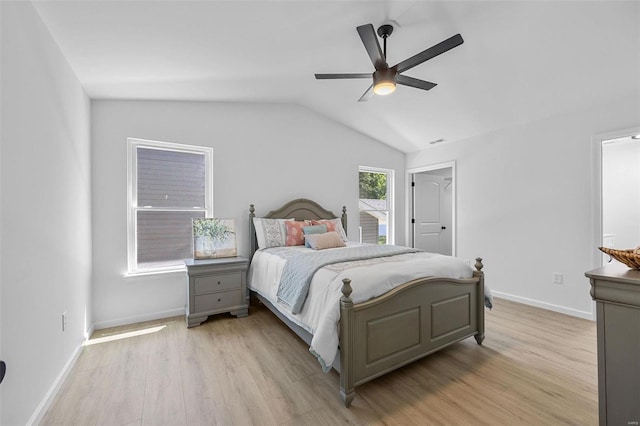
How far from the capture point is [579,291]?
124 inches

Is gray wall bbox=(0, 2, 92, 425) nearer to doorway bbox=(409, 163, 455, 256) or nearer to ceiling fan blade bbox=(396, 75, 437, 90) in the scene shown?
ceiling fan blade bbox=(396, 75, 437, 90)

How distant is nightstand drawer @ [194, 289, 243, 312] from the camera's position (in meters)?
3.02

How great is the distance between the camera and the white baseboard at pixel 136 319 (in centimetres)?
293

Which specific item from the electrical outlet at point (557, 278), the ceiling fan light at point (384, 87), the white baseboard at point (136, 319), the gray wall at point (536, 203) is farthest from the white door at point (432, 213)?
the white baseboard at point (136, 319)

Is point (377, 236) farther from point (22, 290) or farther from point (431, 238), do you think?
point (22, 290)

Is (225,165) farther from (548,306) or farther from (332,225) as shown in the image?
(548,306)

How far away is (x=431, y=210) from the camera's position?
552cm

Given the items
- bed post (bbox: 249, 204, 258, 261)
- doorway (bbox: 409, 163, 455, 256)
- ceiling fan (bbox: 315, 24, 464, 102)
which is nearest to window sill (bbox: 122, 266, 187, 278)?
bed post (bbox: 249, 204, 258, 261)

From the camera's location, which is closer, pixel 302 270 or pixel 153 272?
pixel 302 270

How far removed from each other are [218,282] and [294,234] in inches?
42.9

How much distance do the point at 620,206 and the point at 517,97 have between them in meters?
2.77

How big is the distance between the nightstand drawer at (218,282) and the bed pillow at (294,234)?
2.47 ft

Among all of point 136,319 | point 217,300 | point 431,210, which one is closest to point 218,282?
point 217,300

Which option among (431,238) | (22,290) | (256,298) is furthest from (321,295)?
(431,238)
